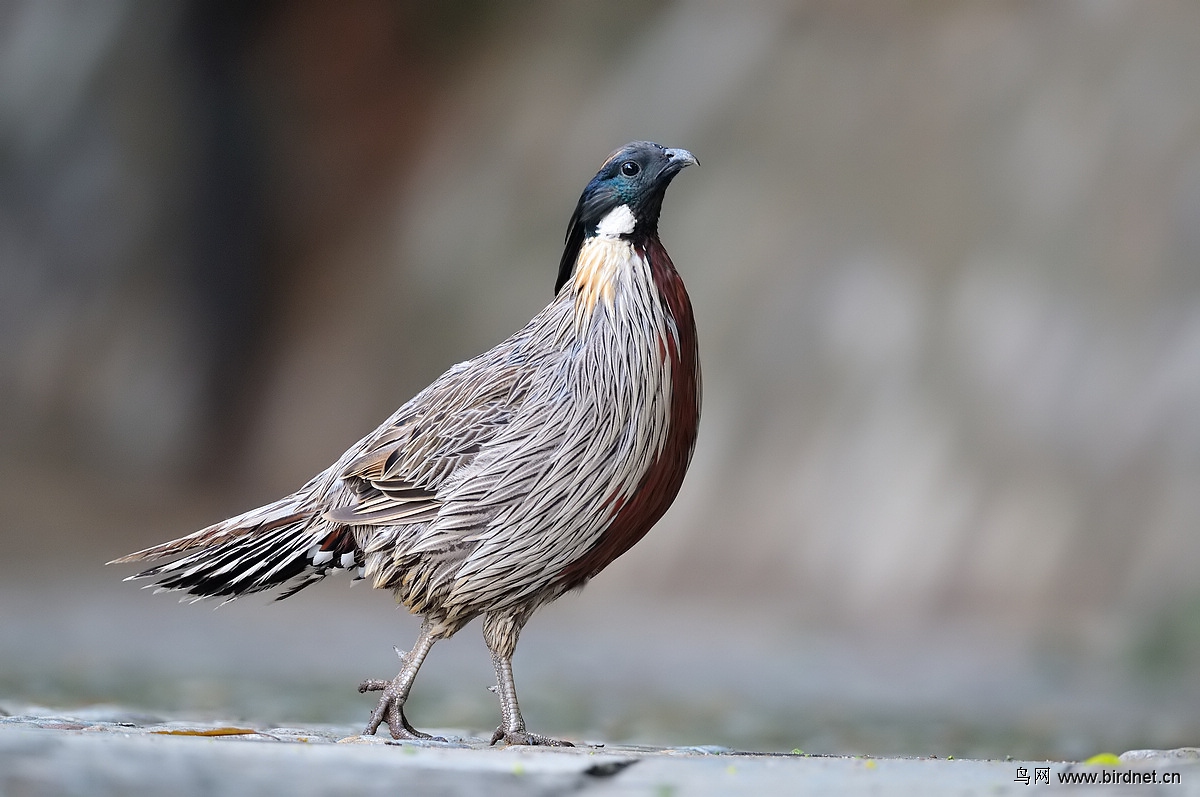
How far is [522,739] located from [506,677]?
0.16m

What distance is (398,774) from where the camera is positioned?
6.28 ft

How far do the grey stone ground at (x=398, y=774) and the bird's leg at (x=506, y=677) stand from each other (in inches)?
33.0

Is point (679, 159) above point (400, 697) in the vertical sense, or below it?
above

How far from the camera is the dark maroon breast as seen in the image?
2.88m

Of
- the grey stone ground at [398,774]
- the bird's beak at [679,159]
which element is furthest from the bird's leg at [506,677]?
the bird's beak at [679,159]

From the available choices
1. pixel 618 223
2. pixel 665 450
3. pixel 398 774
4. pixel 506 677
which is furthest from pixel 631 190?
pixel 398 774

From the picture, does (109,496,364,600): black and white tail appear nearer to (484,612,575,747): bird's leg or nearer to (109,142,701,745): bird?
(109,142,701,745): bird

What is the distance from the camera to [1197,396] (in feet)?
20.3

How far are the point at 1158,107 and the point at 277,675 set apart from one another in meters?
5.08

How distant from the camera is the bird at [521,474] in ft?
9.36

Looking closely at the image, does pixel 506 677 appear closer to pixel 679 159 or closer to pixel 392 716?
pixel 392 716

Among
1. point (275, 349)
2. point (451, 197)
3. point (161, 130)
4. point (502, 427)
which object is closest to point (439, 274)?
point (451, 197)

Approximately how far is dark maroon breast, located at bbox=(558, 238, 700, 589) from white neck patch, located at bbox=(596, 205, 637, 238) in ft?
0.20

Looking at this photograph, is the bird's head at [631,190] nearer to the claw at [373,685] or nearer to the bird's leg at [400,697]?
the bird's leg at [400,697]
